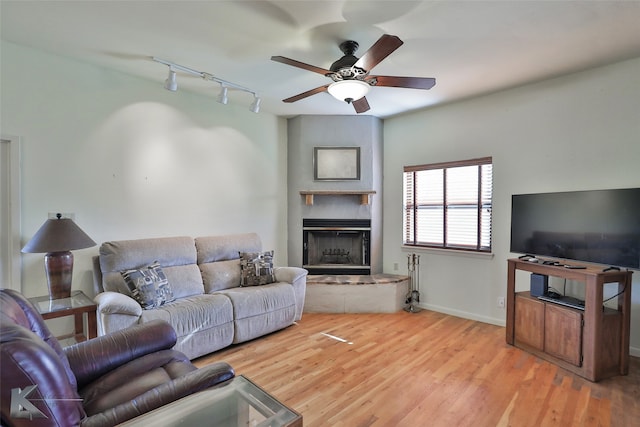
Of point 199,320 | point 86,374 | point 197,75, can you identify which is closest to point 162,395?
point 86,374

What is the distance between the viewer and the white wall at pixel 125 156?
2.62 metres

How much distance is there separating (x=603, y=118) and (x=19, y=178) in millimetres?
5218

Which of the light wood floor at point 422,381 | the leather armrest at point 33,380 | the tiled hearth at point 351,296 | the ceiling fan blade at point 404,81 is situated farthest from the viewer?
the tiled hearth at point 351,296

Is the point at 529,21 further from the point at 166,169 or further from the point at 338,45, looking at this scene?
the point at 166,169

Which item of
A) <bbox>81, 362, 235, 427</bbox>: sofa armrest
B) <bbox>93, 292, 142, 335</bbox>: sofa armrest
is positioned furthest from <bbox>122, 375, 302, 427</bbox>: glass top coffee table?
<bbox>93, 292, 142, 335</bbox>: sofa armrest

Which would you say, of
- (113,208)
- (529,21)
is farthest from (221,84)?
(529,21)

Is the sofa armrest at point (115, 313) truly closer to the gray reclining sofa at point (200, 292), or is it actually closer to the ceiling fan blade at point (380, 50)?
the gray reclining sofa at point (200, 292)

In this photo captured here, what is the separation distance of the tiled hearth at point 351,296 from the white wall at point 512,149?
1.82 ft

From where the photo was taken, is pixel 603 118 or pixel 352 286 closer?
pixel 603 118

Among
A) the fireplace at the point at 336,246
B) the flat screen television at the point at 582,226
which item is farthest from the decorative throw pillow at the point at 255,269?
the flat screen television at the point at 582,226

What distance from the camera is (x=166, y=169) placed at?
11.2ft

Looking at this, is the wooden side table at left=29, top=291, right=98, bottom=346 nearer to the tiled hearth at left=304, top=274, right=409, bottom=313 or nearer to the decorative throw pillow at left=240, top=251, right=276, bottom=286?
the decorative throw pillow at left=240, top=251, right=276, bottom=286

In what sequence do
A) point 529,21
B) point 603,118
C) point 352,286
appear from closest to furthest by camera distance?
point 529,21, point 603,118, point 352,286

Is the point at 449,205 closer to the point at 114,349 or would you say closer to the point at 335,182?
the point at 335,182
